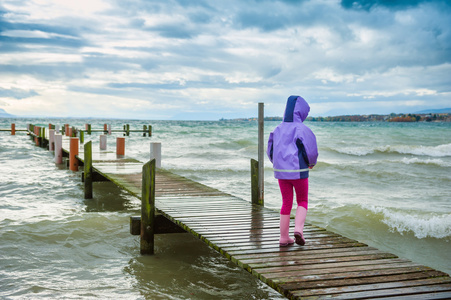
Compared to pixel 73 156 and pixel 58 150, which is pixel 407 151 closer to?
pixel 58 150

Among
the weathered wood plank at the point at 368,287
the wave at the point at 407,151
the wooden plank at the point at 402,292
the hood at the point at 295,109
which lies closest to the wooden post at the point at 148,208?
the hood at the point at 295,109

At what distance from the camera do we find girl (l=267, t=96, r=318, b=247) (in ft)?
16.2

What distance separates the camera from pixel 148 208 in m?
7.04

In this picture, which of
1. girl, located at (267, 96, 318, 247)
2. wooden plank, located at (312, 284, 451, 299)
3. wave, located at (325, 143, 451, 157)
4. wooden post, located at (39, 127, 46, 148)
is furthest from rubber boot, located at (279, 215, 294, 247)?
wave, located at (325, 143, 451, 157)

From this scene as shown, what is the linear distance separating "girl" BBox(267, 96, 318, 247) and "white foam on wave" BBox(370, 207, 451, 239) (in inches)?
205

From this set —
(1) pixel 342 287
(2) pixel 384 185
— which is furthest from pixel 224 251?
(2) pixel 384 185

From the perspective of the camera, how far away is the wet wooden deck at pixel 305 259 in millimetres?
3828

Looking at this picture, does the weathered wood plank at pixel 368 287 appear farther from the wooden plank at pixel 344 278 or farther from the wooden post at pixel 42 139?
the wooden post at pixel 42 139

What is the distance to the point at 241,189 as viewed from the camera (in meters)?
14.4

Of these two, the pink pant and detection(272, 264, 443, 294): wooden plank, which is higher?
the pink pant

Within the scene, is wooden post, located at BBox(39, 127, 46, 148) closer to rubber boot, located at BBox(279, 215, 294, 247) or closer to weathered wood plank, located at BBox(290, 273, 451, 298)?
rubber boot, located at BBox(279, 215, 294, 247)

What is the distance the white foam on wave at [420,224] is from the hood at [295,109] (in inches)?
220

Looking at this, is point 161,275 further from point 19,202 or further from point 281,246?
point 19,202

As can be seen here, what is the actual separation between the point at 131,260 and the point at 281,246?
2.98 meters
